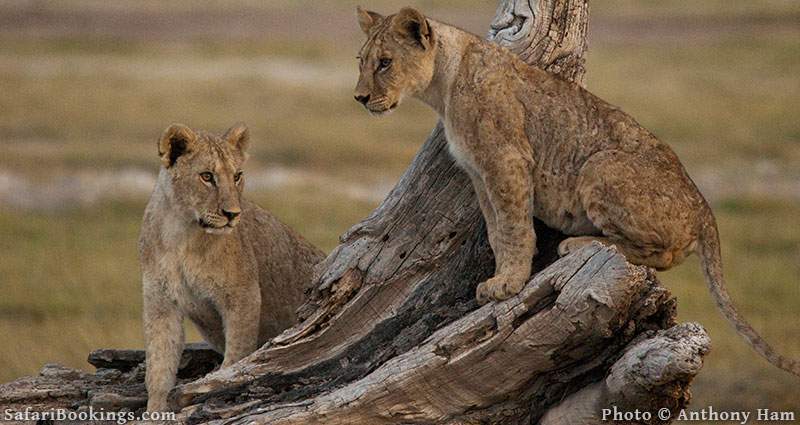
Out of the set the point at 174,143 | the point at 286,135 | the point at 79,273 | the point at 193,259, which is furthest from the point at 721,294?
the point at 286,135

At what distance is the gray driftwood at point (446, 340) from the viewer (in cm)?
740

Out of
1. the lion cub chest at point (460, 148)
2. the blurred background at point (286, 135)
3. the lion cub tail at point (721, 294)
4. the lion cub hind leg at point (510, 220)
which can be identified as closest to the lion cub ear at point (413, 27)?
the lion cub chest at point (460, 148)

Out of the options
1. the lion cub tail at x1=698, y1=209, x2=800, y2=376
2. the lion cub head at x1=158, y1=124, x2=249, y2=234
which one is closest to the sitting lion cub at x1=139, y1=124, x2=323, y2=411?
the lion cub head at x1=158, y1=124, x2=249, y2=234

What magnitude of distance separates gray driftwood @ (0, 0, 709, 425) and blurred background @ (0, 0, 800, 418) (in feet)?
16.9

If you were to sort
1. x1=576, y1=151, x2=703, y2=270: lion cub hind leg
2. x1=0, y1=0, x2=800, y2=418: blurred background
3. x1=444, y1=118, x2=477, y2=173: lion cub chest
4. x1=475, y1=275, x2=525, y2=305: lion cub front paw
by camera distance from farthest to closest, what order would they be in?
x1=0, y1=0, x2=800, y2=418: blurred background < x1=444, y1=118, x2=477, y2=173: lion cub chest < x1=576, y1=151, x2=703, y2=270: lion cub hind leg < x1=475, y1=275, x2=525, y2=305: lion cub front paw

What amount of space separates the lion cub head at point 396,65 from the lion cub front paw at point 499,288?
1.26 metres

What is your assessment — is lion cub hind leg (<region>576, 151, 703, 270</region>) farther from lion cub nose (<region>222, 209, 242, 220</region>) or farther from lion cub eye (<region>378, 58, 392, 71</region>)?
lion cub nose (<region>222, 209, 242, 220</region>)

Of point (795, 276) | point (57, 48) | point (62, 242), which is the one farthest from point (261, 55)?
point (795, 276)

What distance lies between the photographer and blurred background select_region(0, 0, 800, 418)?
54.6ft

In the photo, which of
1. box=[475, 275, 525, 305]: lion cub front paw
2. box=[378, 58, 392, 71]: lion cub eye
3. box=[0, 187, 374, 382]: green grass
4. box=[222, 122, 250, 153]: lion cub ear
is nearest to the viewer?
Answer: box=[475, 275, 525, 305]: lion cub front paw

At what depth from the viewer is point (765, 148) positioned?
27047 millimetres

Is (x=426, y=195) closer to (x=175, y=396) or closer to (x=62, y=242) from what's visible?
(x=175, y=396)

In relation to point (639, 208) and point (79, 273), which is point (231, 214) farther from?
point (79, 273)

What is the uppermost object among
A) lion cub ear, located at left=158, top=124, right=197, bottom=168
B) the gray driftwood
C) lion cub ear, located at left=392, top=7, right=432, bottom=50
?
lion cub ear, located at left=392, top=7, right=432, bottom=50
